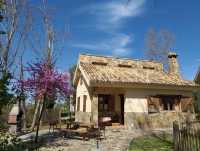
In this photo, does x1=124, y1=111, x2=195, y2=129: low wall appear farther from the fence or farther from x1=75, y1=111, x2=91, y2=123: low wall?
the fence

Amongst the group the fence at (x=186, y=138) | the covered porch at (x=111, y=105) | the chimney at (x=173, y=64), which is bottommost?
the fence at (x=186, y=138)

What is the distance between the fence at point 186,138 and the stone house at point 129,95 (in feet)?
29.5

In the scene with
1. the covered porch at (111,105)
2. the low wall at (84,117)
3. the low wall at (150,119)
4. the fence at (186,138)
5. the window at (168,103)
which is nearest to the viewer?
the fence at (186,138)

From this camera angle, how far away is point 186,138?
25.2ft

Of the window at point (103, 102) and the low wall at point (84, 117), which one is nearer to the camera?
the low wall at point (84, 117)

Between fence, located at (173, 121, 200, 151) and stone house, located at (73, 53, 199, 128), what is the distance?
29.5 feet

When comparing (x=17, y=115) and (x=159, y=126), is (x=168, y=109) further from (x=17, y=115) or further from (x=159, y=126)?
(x=17, y=115)

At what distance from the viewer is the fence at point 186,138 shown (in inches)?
276

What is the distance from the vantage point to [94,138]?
44.1ft

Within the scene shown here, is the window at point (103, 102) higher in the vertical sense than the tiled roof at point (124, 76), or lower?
lower

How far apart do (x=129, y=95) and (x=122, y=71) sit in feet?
10.0

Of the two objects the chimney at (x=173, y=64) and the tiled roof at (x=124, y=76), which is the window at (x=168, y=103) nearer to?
the tiled roof at (x=124, y=76)

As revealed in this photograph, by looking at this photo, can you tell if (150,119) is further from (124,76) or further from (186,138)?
(186,138)

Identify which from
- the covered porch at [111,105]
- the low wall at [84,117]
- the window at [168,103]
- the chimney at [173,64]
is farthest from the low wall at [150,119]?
the chimney at [173,64]
